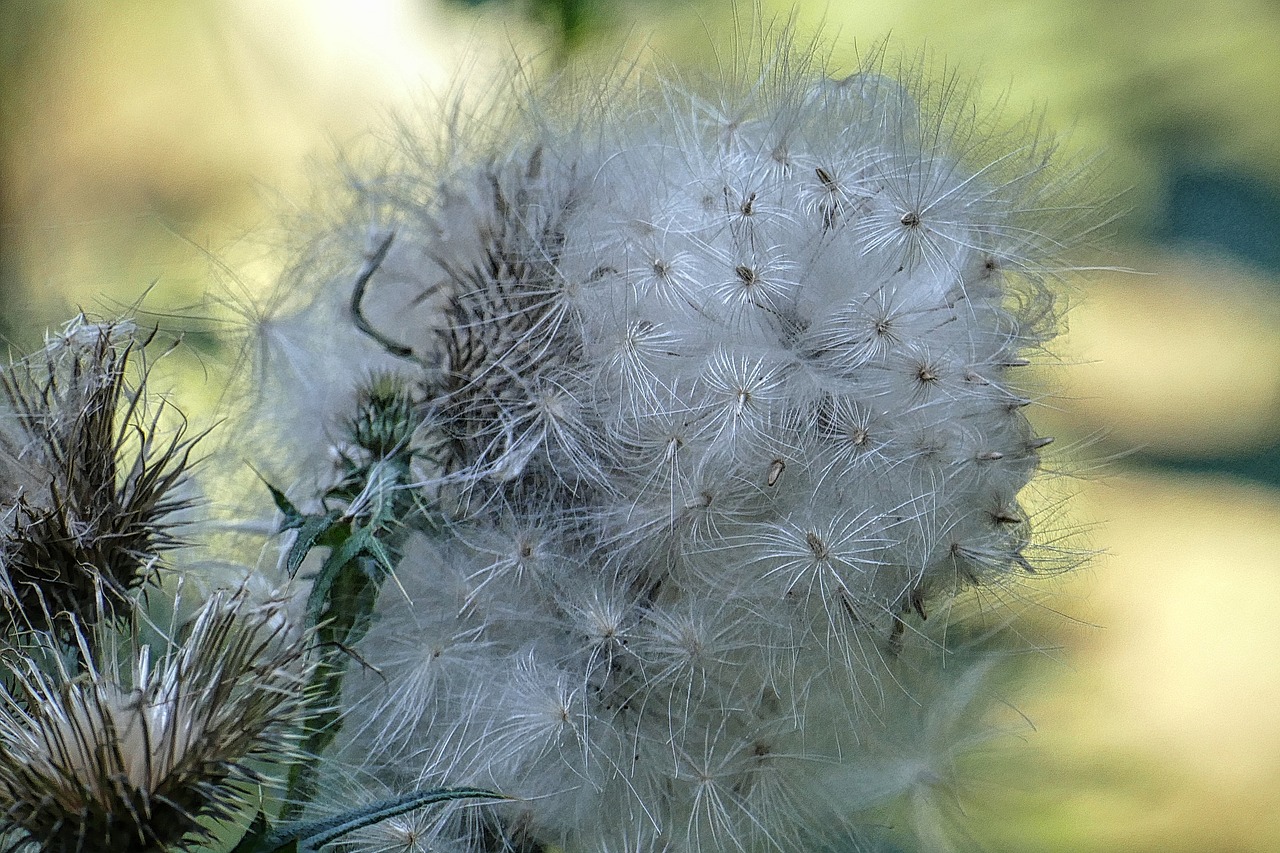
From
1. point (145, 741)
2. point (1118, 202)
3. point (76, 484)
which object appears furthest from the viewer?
point (1118, 202)

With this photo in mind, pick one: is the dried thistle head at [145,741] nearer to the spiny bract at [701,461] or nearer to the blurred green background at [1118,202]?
the spiny bract at [701,461]

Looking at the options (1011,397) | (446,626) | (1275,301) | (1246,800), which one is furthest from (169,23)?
(1246,800)

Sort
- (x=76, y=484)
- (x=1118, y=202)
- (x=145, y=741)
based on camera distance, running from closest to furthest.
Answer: (x=145, y=741), (x=76, y=484), (x=1118, y=202)

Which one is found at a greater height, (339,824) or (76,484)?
(76,484)

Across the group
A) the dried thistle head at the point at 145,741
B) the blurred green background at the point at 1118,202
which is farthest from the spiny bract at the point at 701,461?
the blurred green background at the point at 1118,202

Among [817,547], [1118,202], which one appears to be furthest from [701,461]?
[1118,202]

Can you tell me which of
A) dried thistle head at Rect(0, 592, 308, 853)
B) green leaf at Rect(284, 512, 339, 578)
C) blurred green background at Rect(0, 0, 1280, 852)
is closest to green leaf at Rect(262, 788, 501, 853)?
dried thistle head at Rect(0, 592, 308, 853)

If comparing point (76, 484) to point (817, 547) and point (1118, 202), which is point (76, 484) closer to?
point (817, 547)

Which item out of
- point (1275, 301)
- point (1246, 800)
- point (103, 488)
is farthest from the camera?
point (1275, 301)

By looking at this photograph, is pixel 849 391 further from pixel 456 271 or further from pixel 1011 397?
pixel 456 271
